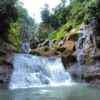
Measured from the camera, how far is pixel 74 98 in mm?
13883

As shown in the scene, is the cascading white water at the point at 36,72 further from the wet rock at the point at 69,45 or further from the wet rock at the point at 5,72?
the wet rock at the point at 69,45

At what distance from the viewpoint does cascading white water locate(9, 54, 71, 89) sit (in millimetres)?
20469

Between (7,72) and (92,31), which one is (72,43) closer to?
(92,31)

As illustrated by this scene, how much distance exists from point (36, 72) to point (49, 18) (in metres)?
23.6

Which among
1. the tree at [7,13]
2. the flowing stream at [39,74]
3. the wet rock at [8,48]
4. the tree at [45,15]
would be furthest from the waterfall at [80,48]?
the tree at [45,15]

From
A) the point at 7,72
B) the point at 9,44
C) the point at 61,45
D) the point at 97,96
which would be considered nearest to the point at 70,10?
the point at 61,45

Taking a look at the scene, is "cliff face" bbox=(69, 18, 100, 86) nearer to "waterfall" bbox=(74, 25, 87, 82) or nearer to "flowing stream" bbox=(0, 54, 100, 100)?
"waterfall" bbox=(74, 25, 87, 82)

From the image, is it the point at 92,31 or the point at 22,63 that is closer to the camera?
the point at 22,63

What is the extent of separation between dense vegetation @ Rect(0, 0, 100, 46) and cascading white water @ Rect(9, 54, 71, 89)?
3.50 metres

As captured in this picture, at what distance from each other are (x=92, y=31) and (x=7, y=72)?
29.8ft

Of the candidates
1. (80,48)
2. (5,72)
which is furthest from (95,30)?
(5,72)

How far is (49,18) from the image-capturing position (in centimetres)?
4434

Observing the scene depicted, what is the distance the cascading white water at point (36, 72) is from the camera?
67.2 ft

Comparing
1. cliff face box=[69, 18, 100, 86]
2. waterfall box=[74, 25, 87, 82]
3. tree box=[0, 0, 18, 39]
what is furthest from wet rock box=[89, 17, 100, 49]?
tree box=[0, 0, 18, 39]
